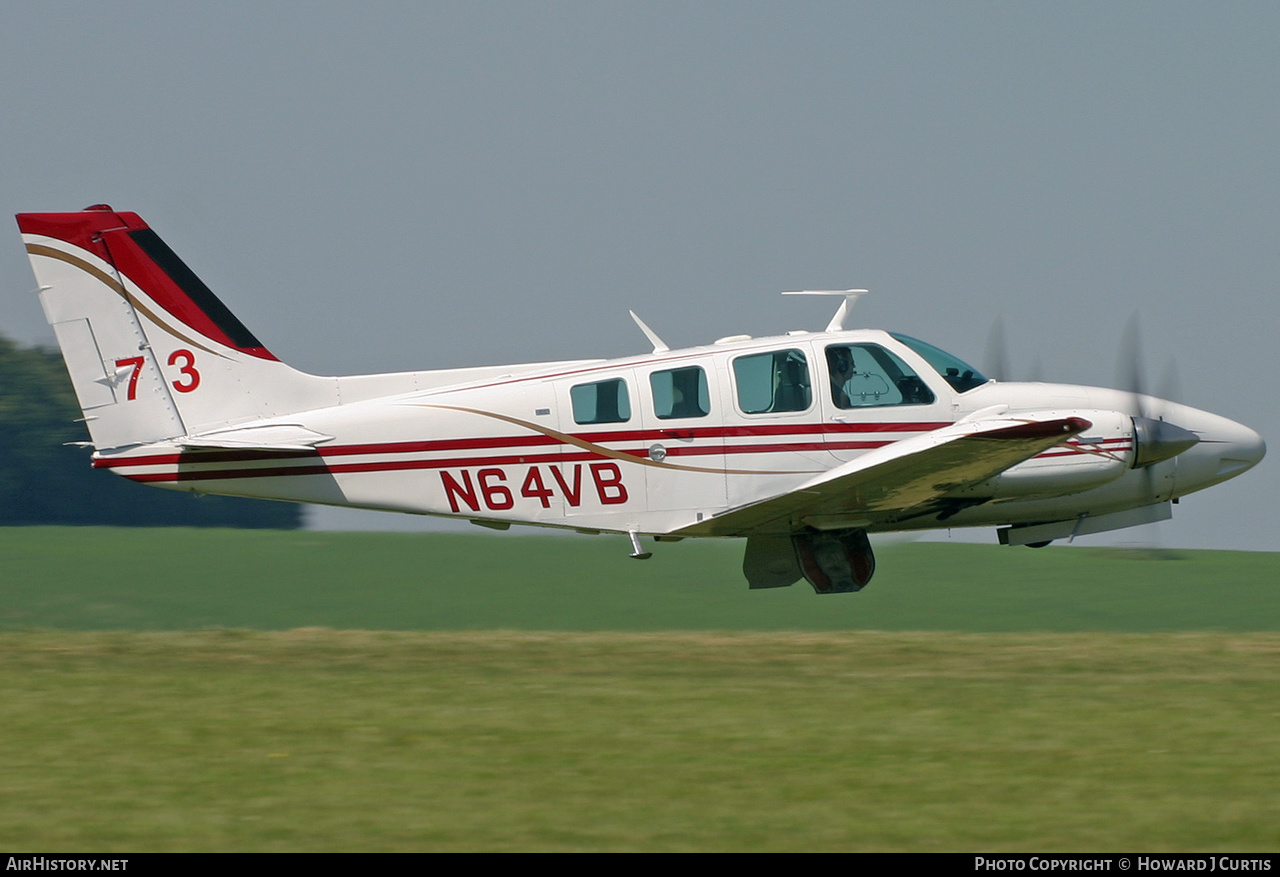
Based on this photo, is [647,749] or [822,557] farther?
[822,557]

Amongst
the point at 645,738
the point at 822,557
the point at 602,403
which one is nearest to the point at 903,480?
the point at 822,557

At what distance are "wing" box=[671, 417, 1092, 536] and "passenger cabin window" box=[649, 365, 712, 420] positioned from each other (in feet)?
3.30

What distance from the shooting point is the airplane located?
1225 centimetres

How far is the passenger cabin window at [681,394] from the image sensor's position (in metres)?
12.3

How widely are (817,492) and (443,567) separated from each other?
39.9 ft

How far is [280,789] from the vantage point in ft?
23.0

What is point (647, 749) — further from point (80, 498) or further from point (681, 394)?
point (80, 498)

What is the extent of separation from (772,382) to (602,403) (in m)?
1.57

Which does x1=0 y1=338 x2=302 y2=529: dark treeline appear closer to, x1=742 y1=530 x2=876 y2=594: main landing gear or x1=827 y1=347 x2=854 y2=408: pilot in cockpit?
x1=742 y1=530 x2=876 y2=594: main landing gear

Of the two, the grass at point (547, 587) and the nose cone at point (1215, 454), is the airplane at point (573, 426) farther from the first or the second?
the grass at point (547, 587)

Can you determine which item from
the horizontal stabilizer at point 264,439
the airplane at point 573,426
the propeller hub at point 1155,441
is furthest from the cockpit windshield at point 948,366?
the horizontal stabilizer at point 264,439

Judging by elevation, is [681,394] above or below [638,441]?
above

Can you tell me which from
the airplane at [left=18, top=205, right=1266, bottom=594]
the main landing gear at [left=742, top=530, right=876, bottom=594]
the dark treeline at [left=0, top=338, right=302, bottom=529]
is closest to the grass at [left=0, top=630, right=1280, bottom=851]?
the main landing gear at [left=742, top=530, right=876, bottom=594]

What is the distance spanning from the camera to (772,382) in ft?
40.4
